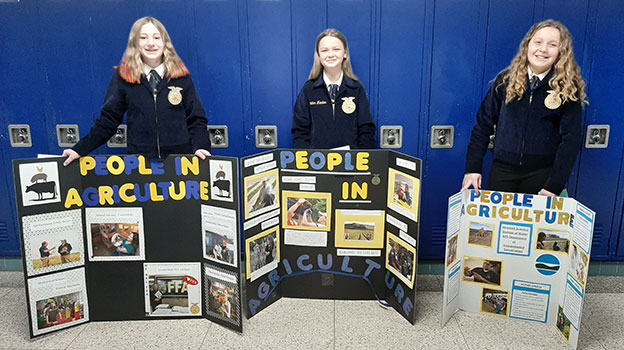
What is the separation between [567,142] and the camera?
2588 millimetres

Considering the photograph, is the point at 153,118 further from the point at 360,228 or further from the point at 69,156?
the point at 360,228

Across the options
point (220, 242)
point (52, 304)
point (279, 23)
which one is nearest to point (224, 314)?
point (220, 242)

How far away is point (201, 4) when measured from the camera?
3.01 metres

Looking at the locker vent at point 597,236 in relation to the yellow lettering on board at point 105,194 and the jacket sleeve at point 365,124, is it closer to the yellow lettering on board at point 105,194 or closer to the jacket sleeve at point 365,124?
the jacket sleeve at point 365,124

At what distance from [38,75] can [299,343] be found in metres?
2.38

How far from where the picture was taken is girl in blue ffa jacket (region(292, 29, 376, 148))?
9.35 feet

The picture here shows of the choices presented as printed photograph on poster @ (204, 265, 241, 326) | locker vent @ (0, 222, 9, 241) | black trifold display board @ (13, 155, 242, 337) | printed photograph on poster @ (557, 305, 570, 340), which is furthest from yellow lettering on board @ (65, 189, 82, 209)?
printed photograph on poster @ (557, 305, 570, 340)

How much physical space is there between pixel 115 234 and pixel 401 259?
1594mm

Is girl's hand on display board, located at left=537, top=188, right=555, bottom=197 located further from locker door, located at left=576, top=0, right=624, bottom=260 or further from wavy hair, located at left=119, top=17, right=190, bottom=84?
wavy hair, located at left=119, top=17, right=190, bottom=84

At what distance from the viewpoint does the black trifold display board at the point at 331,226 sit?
2.64 metres

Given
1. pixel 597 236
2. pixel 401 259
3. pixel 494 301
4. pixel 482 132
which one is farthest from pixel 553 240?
pixel 597 236

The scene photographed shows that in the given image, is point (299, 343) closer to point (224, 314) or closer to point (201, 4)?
point (224, 314)

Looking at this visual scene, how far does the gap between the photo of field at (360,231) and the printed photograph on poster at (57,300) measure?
Answer: 1.50 meters

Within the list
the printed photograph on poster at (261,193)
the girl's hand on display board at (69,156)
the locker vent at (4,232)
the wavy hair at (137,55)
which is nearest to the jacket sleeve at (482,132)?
the printed photograph on poster at (261,193)
